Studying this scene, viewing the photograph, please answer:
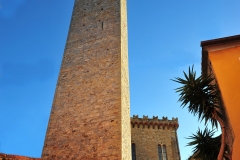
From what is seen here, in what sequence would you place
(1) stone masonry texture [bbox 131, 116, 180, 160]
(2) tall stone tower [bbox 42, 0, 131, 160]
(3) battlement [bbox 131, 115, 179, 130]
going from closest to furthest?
1. (2) tall stone tower [bbox 42, 0, 131, 160]
2. (1) stone masonry texture [bbox 131, 116, 180, 160]
3. (3) battlement [bbox 131, 115, 179, 130]

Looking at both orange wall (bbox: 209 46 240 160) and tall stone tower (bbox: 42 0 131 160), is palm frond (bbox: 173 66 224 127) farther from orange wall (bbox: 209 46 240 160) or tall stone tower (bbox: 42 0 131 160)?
tall stone tower (bbox: 42 0 131 160)

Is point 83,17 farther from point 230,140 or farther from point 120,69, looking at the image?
point 230,140

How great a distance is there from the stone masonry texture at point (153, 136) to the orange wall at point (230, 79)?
11.5 meters

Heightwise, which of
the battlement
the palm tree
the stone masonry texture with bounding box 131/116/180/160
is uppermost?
the battlement

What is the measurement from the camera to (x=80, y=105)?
9.73m

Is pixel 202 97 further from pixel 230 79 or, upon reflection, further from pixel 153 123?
pixel 153 123

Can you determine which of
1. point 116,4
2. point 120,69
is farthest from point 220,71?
point 116,4

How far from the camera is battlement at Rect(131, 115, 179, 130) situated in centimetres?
1769

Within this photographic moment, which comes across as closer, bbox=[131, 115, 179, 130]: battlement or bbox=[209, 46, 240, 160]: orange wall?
bbox=[209, 46, 240, 160]: orange wall

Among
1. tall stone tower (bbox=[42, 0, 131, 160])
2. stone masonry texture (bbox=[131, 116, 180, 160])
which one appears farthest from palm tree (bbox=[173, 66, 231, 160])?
stone masonry texture (bbox=[131, 116, 180, 160])

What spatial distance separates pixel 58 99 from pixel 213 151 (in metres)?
6.51

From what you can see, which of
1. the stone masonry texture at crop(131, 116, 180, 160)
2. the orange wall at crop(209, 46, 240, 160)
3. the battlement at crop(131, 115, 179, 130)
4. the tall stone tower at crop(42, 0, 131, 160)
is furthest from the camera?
the battlement at crop(131, 115, 179, 130)

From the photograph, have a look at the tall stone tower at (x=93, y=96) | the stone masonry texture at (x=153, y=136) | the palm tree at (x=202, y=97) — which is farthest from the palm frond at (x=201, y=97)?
the stone masonry texture at (x=153, y=136)

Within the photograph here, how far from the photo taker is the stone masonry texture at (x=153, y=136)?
54.0ft
